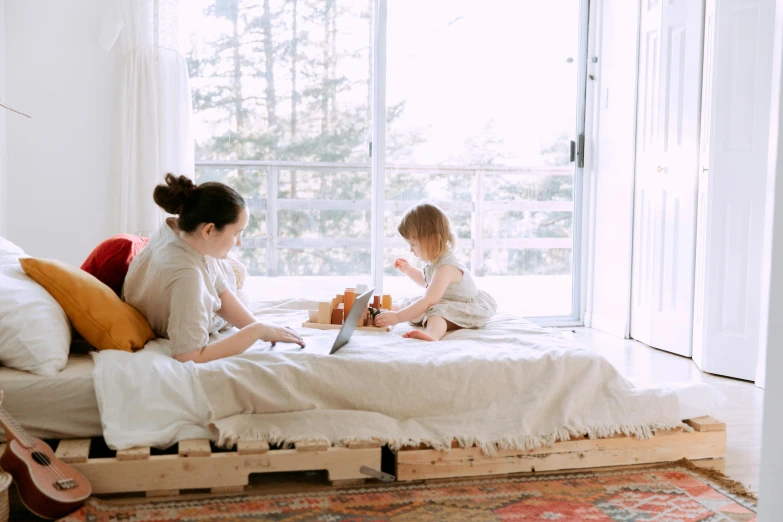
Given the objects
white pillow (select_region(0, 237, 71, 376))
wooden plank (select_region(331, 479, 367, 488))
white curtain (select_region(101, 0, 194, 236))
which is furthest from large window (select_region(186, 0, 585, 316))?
wooden plank (select_region(331, 479, 367, 488))

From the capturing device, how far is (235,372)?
223 centimetres

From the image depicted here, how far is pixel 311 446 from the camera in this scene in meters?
2.17

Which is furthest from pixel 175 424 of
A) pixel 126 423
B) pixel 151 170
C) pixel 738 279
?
pixel 738 279

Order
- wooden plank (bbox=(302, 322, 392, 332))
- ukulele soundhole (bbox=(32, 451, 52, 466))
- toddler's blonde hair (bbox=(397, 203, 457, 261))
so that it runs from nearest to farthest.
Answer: ukulele soundhole (bbox=(32, 451, 52, 466)) → wooden plank (bbox=(302, 322, 392, 332)) → toddler's blonde hair (bbox=(397, 203, 457, 261))

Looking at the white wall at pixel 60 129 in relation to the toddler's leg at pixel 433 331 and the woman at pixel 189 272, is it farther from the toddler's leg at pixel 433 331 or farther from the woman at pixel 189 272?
the toddler's leg at pixel 433 331

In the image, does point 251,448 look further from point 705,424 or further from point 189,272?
point 705,424

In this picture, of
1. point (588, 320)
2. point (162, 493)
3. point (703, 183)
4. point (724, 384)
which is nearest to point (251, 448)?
point (162, 493)

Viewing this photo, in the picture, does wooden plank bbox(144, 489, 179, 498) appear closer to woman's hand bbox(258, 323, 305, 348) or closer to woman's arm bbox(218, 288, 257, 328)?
woman's hand bbox(258, 323, 305, 348)

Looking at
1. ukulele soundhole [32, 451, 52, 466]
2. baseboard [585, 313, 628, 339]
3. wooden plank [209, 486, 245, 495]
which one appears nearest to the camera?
ukulele soundhole [32, 451, 52, 466]

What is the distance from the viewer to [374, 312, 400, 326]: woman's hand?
9.60ft

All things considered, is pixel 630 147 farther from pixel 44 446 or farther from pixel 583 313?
pixel 44 446

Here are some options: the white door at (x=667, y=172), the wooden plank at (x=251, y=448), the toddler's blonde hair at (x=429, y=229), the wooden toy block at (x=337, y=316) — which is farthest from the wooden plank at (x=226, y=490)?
the white door at (x=667, y=172)

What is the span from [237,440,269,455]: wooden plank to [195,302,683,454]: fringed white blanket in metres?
0.03

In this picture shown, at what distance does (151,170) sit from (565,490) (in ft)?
9.02
